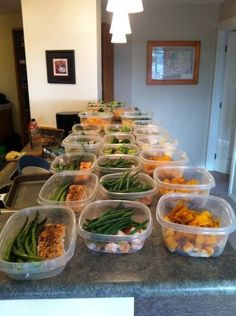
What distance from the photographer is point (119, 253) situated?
3.05 ft

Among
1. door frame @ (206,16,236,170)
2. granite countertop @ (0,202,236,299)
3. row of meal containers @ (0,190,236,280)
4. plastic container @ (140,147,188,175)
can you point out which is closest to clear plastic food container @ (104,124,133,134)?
plastic container @ (140,147,188,175)

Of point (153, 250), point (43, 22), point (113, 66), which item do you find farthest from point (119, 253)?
point (113, 66)

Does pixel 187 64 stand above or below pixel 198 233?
above

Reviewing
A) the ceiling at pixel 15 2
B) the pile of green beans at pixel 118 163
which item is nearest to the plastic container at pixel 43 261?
the pile of green beans at pixel 118 163

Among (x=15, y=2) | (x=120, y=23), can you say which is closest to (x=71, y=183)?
(x=120, y=23)

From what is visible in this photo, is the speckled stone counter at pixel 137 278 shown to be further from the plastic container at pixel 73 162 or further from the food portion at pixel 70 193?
the plastic container at pixel 73 162

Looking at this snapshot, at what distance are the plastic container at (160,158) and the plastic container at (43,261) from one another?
0.56 metres

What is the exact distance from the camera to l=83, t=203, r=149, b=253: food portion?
922 mm

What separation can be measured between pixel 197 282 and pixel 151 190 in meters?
0.44

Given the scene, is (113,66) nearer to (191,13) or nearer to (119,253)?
(191,13)

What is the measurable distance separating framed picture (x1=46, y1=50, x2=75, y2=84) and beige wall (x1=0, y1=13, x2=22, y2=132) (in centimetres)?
238

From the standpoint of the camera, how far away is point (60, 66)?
2.96m

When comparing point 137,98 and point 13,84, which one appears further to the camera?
point 13,84

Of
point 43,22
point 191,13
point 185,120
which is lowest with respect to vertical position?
point 185,120
